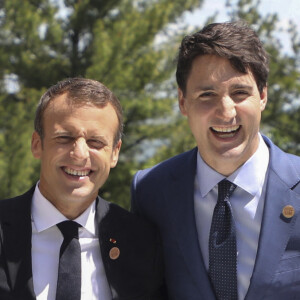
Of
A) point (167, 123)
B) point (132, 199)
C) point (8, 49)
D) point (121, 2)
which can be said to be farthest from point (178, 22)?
point (132, 199)

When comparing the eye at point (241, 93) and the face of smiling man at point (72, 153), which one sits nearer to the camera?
the face of smiling man at point (72, 153)

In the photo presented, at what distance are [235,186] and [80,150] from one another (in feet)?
2.47

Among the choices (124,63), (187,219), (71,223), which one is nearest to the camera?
(71,223)

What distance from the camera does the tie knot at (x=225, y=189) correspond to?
2.66 metres

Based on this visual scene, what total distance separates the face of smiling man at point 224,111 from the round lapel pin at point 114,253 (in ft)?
2.01

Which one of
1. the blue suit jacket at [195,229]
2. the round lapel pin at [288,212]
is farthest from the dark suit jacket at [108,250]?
the round lapel pin at [288,212]

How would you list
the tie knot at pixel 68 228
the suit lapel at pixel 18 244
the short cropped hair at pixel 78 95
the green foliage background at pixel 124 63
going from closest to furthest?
1. the suit lapel at pixel 18 244
2. the tie knot at pixel 68 228
3. the short cropped hair at pixel 78 95
4. the green foliage background at pixel 124 63

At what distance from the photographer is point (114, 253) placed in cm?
257

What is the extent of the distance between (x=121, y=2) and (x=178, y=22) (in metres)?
1.38

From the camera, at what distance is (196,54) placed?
275cm

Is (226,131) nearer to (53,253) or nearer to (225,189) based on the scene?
(225,189)

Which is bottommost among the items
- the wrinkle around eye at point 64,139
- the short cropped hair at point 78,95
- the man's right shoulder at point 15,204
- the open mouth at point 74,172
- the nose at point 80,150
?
the man's right shoulder at point 15,204

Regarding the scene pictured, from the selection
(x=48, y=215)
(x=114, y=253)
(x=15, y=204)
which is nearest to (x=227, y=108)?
(x=114, y=253)

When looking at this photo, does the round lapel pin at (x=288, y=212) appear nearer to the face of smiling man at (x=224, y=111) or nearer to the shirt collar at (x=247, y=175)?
the shirt collar at (x=247, y=175)
